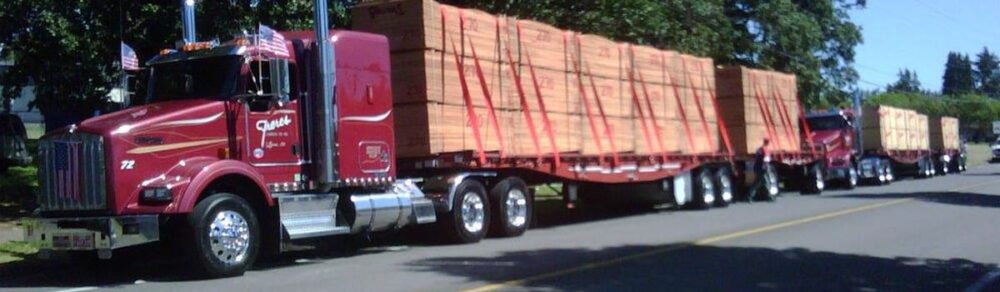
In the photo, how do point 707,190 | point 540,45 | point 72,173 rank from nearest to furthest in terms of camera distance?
1. point 72,173
2. point 540,45
3. point 707,190

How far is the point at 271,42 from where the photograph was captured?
12.7m

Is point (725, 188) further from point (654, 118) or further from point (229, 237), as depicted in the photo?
point (229, 237)

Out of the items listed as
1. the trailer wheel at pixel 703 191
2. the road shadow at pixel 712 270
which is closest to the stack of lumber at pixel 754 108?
Result: the trailer wheel at pixel 703 191

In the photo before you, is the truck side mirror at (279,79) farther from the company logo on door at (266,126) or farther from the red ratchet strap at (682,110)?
the red ratchet strap at (682,110)

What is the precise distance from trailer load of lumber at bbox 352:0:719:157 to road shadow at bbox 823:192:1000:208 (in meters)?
6.55

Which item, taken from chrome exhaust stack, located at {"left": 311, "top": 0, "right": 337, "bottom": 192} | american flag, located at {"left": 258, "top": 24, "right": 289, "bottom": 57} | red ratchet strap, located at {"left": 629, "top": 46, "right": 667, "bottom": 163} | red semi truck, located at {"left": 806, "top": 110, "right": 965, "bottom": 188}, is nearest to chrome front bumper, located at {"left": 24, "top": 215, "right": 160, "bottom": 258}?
american flag, located at {"left": 258, "top": 24, "right": 289, "bottom": 57}

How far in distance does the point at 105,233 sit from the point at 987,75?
151 metres

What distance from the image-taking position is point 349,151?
14.1m

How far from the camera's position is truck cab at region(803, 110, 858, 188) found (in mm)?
32812

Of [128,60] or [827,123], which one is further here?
[827,123]

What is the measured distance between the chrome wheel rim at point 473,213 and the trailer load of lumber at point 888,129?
25219 millimetres

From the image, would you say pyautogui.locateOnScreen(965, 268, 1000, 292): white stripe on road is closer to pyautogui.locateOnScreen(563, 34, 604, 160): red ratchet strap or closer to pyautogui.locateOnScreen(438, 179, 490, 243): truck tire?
pyautogui.locateOnScreen(438, 179, 490, 243): truck tire

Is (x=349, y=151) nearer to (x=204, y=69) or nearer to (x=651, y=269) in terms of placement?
(x=204, y=69)

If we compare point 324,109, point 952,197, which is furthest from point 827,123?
point 324,109
